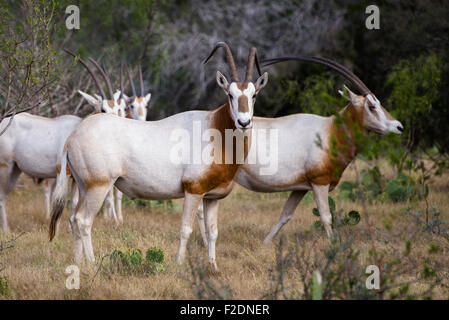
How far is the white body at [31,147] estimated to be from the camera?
25.5ft

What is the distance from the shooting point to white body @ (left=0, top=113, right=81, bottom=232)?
7.76m

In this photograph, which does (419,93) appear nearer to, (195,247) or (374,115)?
(374,115)

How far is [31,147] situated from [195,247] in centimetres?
303

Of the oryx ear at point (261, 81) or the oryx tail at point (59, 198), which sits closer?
the oryx ear at point (261, 81)

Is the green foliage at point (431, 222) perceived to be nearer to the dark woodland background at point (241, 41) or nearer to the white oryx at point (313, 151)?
the white oryx at point (313, 151)

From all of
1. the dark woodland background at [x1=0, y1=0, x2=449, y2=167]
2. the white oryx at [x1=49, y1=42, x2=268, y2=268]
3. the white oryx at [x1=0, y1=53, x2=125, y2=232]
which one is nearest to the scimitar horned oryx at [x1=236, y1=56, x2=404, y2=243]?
the white oryx at [x1=49, y1=42, x2=268, y2=268]

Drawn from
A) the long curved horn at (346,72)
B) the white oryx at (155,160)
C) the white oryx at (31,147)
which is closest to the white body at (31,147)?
the white oryx at (31,147)

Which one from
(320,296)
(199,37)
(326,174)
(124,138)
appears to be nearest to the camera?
(320,296)

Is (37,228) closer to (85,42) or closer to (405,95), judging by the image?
(405,95)

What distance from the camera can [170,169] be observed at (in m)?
5.75

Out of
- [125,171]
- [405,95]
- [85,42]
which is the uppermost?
[85,42]

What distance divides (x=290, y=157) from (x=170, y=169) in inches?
64.7

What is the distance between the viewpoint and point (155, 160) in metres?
5.71
